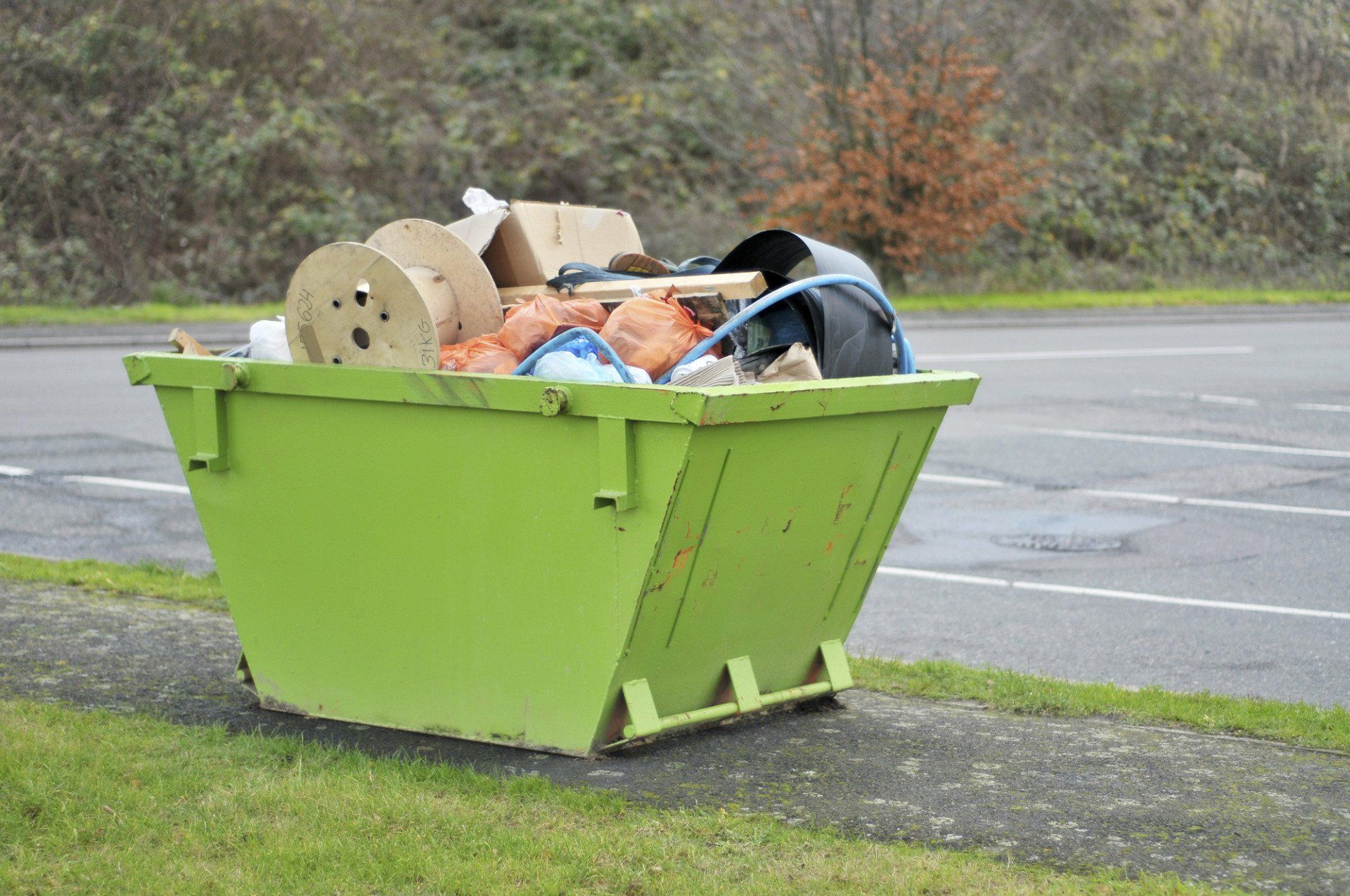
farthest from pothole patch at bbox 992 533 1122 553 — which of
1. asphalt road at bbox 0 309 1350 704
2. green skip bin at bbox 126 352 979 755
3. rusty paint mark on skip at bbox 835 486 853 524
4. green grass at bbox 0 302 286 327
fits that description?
green grass at bbox 0 302 286 327

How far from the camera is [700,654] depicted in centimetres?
385

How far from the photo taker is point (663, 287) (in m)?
4.10

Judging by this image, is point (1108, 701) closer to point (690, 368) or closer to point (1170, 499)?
point (690, 368)

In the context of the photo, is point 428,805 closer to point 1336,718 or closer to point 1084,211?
point 1336,718

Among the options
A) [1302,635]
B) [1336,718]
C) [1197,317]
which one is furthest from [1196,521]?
[1197,317]

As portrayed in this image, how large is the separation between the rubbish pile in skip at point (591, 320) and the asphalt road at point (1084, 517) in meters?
1.91

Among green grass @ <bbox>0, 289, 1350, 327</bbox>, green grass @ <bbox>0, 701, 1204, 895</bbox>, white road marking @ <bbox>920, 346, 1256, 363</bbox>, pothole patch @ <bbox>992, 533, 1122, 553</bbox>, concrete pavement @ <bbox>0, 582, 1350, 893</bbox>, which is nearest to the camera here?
green grass @ <bbox>0, 701, 1204, 895</bbox>

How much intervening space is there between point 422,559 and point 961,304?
17272 millimetres

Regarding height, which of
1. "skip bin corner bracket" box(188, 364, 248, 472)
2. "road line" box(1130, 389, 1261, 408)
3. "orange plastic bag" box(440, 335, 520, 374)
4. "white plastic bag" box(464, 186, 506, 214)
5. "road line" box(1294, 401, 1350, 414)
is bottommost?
"road line" box(1294, 401, 1350, 414)

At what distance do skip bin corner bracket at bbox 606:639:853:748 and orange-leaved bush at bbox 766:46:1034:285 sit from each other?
1584cm

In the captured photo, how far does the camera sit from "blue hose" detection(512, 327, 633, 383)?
3.66m

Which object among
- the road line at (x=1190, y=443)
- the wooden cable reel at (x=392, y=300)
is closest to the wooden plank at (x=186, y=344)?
the wooden cable reel at (x=392, y=300)

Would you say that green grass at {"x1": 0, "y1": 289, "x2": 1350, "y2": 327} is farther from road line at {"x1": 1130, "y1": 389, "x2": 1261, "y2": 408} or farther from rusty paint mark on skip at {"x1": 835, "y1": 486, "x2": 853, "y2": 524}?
rusty paint mark on skip at {"x1": 835, "y1": 486, "x2": 853, "y2": 524}

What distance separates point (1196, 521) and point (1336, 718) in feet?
11.4
